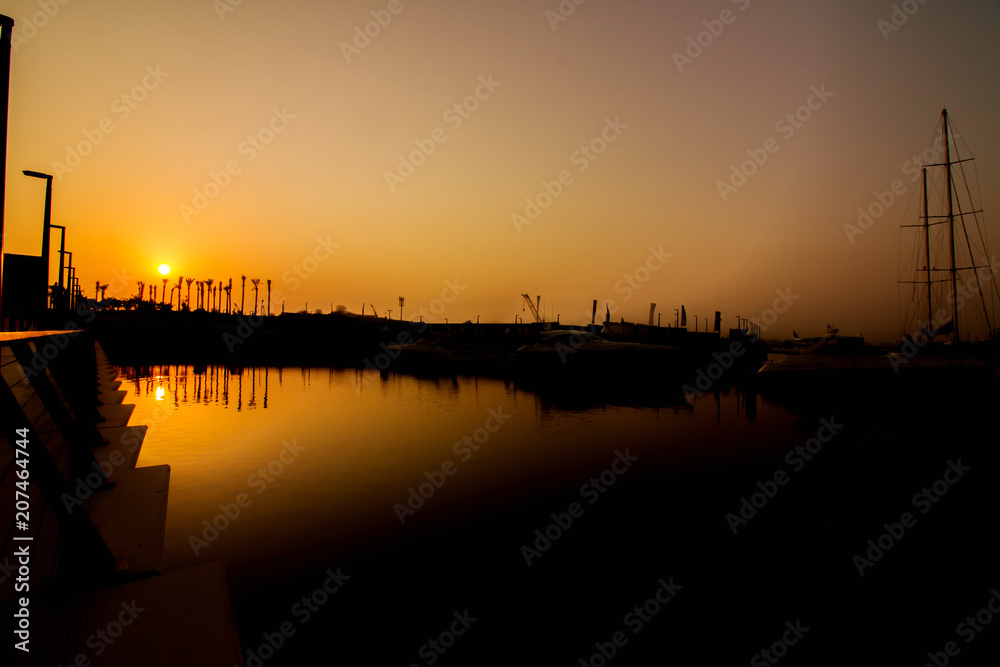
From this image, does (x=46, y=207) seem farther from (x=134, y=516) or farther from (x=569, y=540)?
(x=569, y=540)

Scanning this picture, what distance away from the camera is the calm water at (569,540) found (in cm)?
555

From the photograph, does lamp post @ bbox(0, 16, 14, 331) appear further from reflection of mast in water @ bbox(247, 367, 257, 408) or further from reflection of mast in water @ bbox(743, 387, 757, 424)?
reflection of mast in water @ bbox(743, 387, 757, 424)

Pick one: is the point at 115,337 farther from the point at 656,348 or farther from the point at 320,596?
the point at 320,596

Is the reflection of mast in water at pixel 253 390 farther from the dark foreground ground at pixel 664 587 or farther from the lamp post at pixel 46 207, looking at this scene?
the dark foreground ground at pixel 664 587

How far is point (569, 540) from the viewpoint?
8203 millimetres

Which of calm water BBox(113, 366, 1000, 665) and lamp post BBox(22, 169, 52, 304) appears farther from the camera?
lamp post BBox(22, 169, 52, 304)

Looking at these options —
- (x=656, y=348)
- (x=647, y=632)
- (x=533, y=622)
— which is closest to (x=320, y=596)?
(x=533, y=622)

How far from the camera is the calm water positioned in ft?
18.2

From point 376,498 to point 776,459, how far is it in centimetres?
1195

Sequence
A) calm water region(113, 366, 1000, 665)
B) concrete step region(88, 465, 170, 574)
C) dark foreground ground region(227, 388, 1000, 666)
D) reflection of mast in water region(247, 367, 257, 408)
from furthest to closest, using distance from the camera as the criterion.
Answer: reflection of mast in water region(247, 367, 257, 408)
calm water region(113, 366, 1000, 665)
dark foreground ground region(227, 388, 1000, 666)
concrete step region(88, 465, 170, 574)


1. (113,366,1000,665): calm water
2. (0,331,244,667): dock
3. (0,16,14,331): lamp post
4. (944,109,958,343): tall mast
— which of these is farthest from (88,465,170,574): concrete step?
(944,109,958,343): tall mast

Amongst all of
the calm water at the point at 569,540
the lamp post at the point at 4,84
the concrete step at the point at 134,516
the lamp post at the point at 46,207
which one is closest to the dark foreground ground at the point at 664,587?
the calm water at the point at 569,540

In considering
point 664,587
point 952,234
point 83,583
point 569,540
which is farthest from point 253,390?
point 952,234

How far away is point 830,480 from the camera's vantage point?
11.8m
